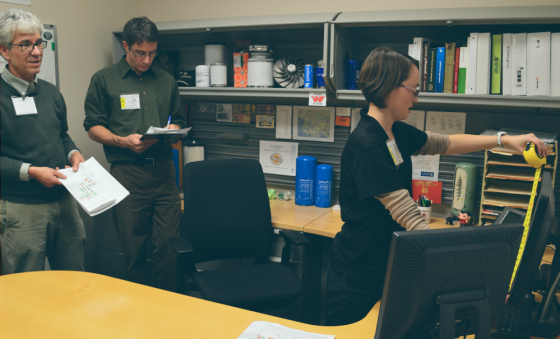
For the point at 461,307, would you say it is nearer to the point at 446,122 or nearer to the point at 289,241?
the point at 289,241

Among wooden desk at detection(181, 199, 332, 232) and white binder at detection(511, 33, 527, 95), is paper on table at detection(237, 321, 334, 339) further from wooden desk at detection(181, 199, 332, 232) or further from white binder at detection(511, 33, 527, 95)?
white binder at detection(511, 33, 527, 95)

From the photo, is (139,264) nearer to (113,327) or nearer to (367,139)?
(113,327)

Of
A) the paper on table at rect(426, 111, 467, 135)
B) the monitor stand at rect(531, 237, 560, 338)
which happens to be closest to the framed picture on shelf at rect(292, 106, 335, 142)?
the paper on table at rect(426, 111, 467, 135)

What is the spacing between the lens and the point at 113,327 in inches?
44.7

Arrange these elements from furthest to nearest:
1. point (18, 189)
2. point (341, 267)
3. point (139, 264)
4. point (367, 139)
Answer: point (139, 264), point (18, 189), point (341, 267), point (367, 139)

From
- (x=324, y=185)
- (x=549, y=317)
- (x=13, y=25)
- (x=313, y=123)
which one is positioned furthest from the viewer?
(x=313, y=123)

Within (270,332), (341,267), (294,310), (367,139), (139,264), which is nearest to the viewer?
(270,332)

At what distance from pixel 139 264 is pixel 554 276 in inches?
73.3

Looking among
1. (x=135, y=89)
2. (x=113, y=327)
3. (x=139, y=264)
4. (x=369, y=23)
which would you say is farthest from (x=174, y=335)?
(x=369, y=23)

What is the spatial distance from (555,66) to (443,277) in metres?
1.32

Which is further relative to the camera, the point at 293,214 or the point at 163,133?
the point at 293,214

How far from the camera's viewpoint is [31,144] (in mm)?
1758

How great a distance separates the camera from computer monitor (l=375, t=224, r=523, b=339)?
84 cm

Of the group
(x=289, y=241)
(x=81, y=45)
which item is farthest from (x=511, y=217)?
(x=81, y=45)
